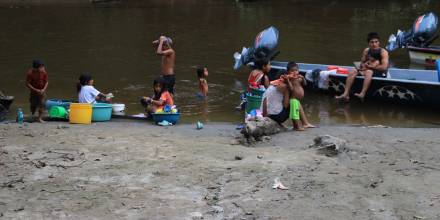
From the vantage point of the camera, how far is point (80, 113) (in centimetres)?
916

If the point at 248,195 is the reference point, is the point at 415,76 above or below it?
above

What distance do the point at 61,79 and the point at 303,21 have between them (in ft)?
42.9

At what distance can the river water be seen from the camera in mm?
11281

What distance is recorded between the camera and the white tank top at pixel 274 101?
28.2 feet

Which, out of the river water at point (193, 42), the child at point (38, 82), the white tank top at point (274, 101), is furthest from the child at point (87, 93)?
the white tank top at point (274, 101)

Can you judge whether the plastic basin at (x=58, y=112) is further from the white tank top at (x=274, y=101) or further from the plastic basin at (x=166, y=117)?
the white tank top at (x=274, y=101)

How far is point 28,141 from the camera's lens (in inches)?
→ 290

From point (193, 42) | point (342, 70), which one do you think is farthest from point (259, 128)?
point (193, 42)

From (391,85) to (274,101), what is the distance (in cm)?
322

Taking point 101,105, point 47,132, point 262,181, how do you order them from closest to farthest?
point 262,181, point 47,132, point 101,105

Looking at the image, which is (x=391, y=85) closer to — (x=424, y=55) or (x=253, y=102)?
(x=253, y=102)

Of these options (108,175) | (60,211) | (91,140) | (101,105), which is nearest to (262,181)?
(108,175)

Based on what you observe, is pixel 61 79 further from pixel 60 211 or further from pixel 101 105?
pixel 60 211

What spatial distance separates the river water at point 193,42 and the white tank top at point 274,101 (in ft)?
5.26
